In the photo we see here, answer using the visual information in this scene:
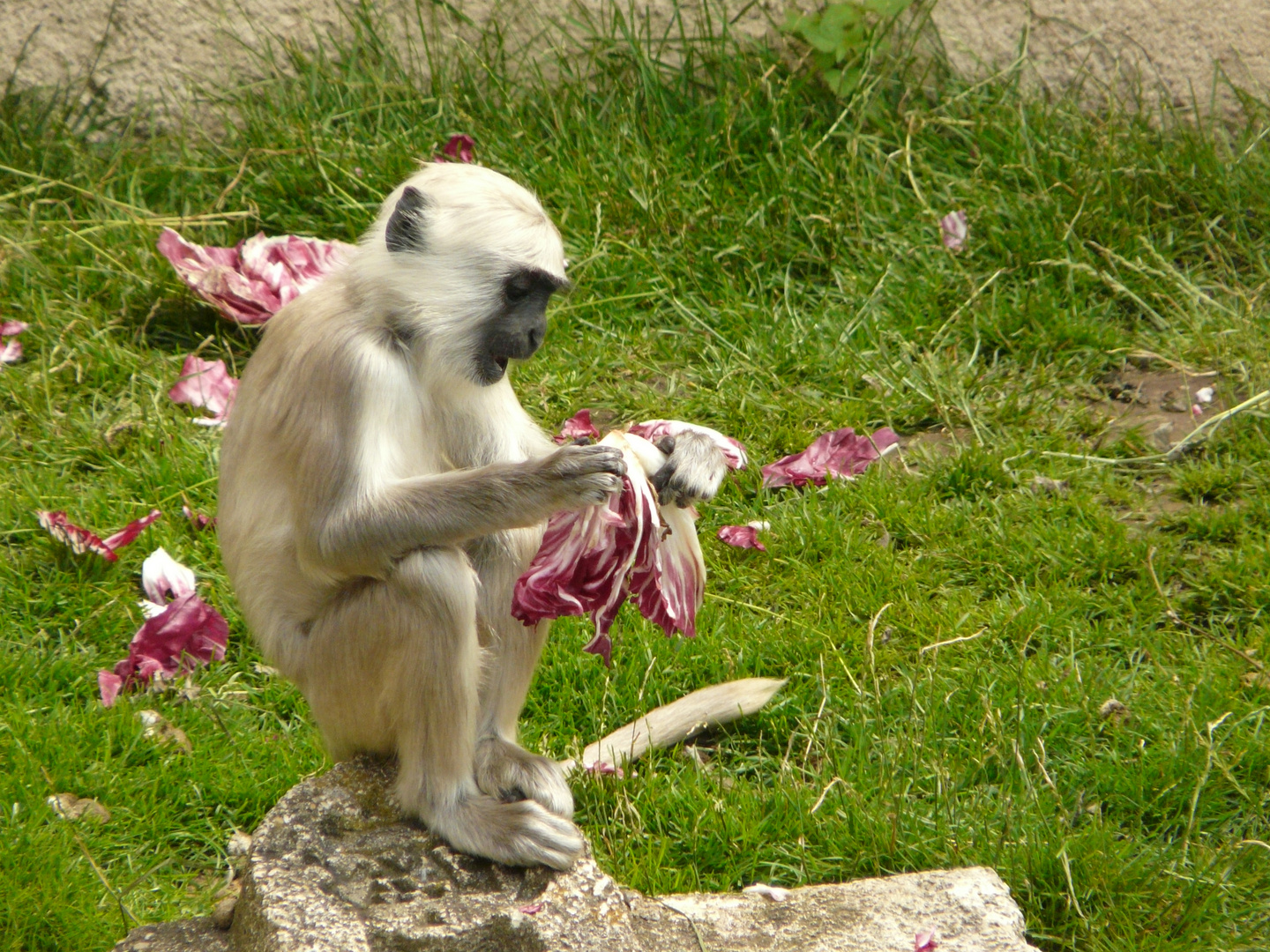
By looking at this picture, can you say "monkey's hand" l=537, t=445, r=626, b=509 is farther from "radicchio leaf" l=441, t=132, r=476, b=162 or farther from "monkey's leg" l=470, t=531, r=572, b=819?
"radicchio leaf" l=441, t=132, r=476, b=162

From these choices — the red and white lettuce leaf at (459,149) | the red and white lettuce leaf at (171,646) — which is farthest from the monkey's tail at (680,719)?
the red and white lettuce leaf at (459,149)

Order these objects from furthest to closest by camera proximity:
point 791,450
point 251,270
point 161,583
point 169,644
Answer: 1. point 251,270
2. point 791,450
3. point 161,583
4. point 169,644

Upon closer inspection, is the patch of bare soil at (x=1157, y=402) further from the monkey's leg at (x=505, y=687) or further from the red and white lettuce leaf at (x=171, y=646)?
the red and white lettuce leaf at (x=171, y=646)

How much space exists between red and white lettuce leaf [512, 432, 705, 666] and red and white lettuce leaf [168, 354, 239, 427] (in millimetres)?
2408

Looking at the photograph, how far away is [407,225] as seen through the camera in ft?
11.9

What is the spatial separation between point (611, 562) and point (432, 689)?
55cm

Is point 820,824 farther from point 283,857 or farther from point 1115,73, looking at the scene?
point 1115,73

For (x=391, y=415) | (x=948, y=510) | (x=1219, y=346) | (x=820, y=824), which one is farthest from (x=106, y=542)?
(x=1219, y=346)

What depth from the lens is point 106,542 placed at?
15.4ft

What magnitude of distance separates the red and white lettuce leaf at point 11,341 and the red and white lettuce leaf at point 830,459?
2.99 metres

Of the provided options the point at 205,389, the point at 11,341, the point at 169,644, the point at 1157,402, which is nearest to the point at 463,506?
the point at 169,644

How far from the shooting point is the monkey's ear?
3625 mm

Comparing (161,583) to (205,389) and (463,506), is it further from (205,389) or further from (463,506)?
(463,506)

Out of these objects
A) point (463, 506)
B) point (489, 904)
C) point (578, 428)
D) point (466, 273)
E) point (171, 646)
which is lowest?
point (171, 646)
